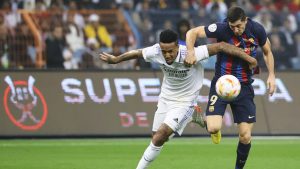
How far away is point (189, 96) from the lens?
10961 mm

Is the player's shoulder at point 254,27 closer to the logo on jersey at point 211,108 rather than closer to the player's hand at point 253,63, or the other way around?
the player's hand at point 253,63

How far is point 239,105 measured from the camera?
1104cm

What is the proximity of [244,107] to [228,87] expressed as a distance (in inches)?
24.4

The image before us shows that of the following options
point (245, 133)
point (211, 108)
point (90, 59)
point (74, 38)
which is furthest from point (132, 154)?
point (74, 38)

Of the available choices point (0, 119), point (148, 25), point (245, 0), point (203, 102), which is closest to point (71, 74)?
point (0, 119)

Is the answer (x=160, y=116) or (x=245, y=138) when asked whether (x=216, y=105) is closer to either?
(x=245, y=138)

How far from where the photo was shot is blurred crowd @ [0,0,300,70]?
64.6 feet

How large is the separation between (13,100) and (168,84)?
6823mm

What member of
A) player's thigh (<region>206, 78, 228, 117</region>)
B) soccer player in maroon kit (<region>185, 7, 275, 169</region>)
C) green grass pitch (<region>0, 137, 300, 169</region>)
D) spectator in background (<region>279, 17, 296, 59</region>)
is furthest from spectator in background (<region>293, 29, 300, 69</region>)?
player's thigh (<region>206, 78, 228, 117</region>)

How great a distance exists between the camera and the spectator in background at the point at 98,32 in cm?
2103

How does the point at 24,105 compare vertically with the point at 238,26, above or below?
below

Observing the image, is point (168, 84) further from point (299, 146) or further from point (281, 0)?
point (281, 0)

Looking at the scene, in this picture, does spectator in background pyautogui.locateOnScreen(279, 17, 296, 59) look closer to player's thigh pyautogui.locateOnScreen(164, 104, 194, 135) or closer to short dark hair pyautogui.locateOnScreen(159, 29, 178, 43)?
player's thigh pyautogui.locateOnScreen(164, 104, 194, 135)

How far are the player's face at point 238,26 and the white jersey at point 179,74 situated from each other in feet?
1.48
